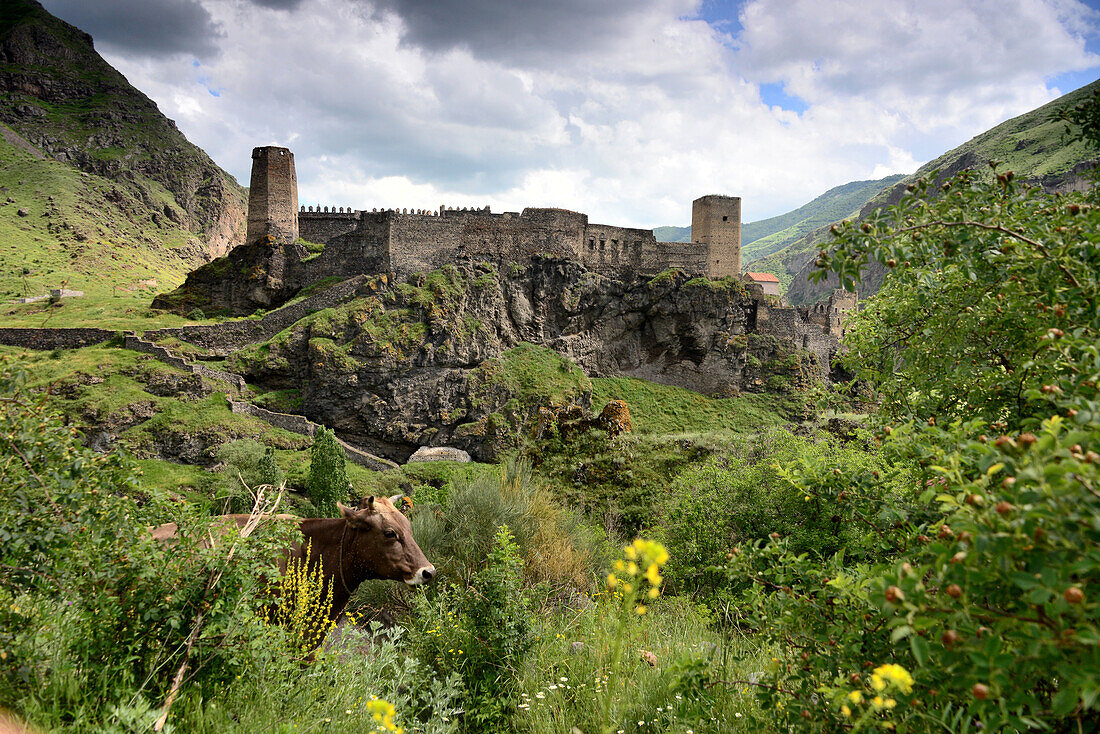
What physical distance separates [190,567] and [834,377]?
2023 inches

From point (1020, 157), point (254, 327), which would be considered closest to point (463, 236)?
point (254, 327)

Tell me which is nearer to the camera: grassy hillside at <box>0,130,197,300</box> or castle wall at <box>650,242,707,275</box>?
castle wall at <box>650,242,707,275</box>

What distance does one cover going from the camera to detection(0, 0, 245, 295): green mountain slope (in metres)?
53.7

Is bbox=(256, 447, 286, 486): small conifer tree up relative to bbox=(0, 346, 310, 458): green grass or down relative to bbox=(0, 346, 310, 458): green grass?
down

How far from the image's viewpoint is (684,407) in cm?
4197

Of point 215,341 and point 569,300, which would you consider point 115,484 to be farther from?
point 569,300

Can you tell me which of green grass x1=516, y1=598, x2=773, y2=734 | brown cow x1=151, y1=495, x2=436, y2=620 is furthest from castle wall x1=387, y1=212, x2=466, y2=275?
green grass x1=516, y1=598, x2=773, y2=734

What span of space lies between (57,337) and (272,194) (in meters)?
15.1

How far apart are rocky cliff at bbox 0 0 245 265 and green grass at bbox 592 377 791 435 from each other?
72511 mm

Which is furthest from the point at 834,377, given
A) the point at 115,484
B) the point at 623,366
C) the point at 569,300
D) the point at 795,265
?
the point at 795,265

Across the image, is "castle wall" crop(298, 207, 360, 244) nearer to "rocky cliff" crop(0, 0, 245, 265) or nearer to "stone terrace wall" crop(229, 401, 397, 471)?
"stone terrace wall" crop(229, 401, 397, 471)

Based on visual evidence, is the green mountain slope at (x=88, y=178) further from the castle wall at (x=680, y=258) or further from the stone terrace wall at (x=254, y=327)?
the castle wall at (x=680, y=258)

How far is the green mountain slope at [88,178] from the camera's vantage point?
53.7 m

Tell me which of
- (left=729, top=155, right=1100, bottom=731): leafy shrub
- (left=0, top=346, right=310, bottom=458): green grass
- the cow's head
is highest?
(left=729, top=155, right=1100, bottom=731): leafy shrub
